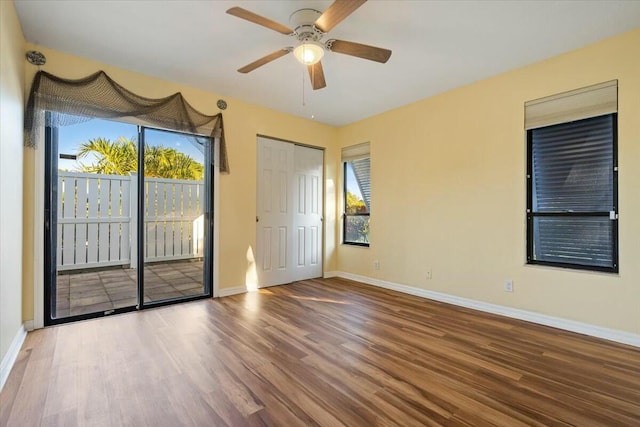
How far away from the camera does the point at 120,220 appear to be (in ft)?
11.0

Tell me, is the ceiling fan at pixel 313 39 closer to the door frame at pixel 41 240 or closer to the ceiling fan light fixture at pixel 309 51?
the ceiling fan light fixture at pixel 309 51

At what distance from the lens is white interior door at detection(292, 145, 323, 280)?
4730 mm

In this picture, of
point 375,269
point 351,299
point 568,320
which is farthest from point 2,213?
point 568,320

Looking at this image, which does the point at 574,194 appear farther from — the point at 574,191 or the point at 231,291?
the point at 231,291

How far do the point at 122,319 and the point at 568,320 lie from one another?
437cm

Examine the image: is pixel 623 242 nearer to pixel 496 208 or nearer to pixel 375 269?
pixel 496 208

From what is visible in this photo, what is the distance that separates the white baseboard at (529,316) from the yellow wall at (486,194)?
0.17 ft

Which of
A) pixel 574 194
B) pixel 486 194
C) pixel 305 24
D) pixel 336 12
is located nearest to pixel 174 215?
pixel 305 24

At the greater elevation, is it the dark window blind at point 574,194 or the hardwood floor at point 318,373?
the dark window blind at point 574,194

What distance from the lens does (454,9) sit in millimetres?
2209

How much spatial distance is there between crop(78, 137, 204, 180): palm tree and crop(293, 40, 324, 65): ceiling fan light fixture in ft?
7.04

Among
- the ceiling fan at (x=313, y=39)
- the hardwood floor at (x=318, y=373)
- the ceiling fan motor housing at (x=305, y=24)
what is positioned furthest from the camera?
the ceiling fan motor housing at (x=305, y=24)

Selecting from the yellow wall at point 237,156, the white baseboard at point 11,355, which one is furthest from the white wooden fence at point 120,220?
the white baseboard at point 11,355

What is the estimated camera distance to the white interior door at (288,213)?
171 inches
